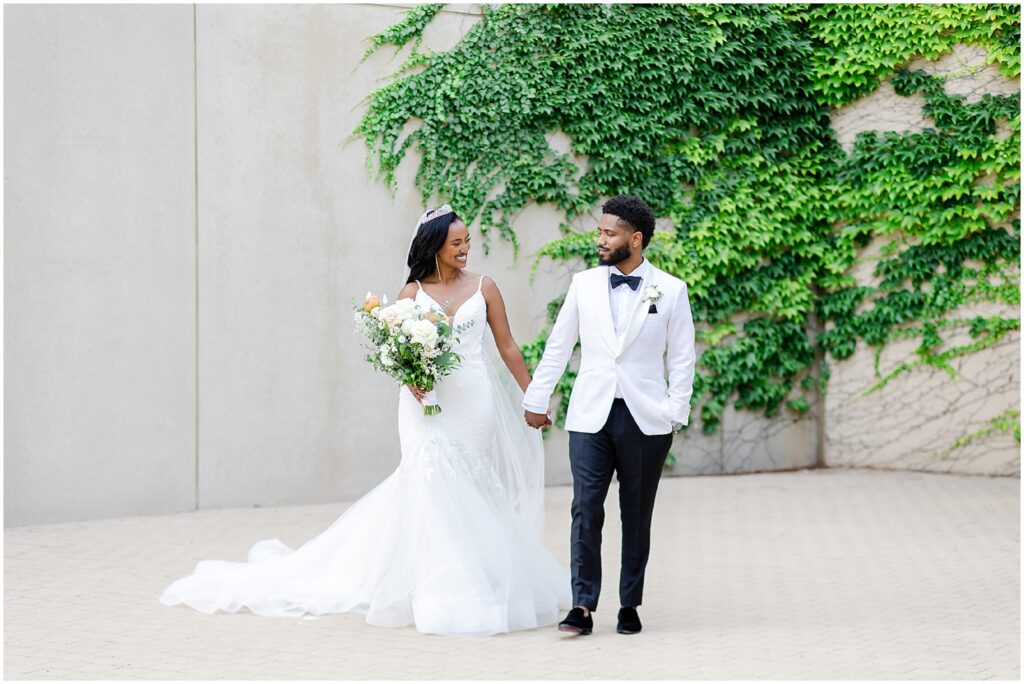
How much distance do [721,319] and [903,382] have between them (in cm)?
182

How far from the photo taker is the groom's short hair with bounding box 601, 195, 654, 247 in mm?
5516

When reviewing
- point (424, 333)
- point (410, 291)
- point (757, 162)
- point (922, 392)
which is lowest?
point (922, 392)

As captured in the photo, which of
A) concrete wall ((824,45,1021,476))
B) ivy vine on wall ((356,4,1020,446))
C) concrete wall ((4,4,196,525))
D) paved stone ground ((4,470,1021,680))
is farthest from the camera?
concrete wall ((824,45,1021,476))

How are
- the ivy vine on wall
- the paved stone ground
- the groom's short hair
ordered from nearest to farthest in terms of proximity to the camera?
1. the paved stone ground
2. the groom's short hair
3. the ivy vine on wall

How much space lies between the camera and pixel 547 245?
34.7ft

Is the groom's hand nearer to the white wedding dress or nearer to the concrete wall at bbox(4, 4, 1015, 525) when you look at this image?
the white wedding dress

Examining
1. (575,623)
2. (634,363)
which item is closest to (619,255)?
(634,363)

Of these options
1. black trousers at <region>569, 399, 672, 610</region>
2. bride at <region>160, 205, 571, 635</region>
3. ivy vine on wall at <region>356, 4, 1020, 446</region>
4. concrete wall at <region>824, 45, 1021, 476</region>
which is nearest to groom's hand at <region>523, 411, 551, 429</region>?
black trousers at <region>569, 399, 672, 610</region>

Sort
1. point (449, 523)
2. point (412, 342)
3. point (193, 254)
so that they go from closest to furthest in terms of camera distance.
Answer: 1. point (412, 342)
2. point (449, 523)
3. point (193, 254)

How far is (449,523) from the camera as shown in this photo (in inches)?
226

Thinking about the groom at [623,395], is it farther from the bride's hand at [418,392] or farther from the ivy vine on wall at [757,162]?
the ivy vine on wall at [757,162]

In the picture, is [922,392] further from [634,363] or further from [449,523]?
[449,523]

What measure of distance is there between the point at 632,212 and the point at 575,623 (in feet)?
6.00

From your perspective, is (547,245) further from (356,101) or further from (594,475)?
(594,475)
